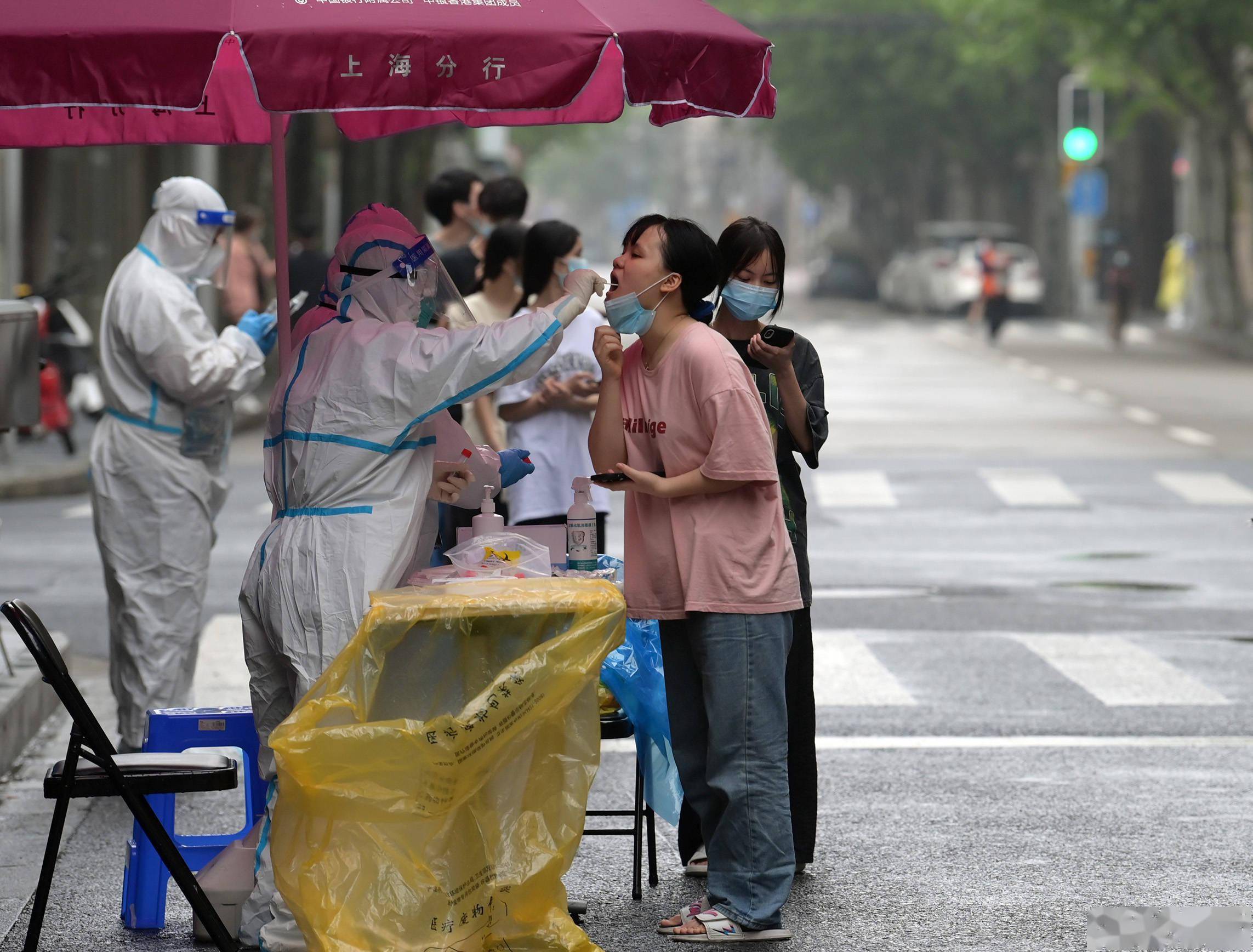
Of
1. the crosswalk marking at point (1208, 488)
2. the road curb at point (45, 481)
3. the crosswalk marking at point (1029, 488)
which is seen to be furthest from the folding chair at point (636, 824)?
the road curb at point (45, 481)

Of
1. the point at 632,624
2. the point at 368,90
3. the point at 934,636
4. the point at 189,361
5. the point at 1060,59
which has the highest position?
the point at 1060,59

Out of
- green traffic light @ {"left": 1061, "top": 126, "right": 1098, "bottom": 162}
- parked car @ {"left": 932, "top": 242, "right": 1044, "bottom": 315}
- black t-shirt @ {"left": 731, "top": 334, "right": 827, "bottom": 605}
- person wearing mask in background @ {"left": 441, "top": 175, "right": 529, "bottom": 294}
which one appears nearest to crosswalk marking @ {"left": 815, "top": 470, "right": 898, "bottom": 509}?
person wearing mask in background @ {"left": 441, "top": 175, "right": 529, "bottom": 294}

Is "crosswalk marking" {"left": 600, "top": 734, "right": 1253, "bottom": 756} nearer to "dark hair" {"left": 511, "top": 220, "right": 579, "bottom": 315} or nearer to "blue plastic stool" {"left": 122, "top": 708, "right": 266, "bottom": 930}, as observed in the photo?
"dark hair" {"left": 511, "top": 220, "right": 579, "bottom": 315}

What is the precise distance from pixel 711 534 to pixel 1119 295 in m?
29.9

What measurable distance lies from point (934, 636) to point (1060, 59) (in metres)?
34.8

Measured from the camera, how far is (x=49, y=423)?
17000 mm

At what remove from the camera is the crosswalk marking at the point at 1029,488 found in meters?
15.0

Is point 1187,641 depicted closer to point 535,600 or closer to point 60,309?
point 535,600

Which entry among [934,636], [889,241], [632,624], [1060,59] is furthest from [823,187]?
[632,624]

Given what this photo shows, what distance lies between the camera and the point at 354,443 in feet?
16.7

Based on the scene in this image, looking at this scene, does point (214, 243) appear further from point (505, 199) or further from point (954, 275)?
point (954, 275)

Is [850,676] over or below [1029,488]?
below

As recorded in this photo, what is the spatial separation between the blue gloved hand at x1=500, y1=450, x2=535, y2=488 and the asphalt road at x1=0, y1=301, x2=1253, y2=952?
1.13 metres

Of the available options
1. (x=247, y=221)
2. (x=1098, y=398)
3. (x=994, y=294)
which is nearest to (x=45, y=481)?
(x=247, y=221)
